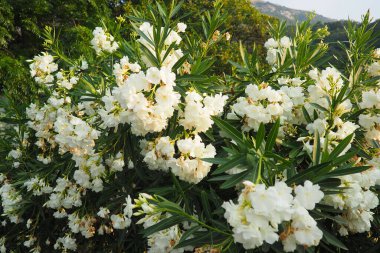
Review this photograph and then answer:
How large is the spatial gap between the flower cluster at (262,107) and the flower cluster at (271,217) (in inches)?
21.7

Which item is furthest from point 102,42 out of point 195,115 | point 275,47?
point 195,115

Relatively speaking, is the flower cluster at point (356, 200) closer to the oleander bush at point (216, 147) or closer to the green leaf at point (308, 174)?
the oleander bush at point (216, 147)

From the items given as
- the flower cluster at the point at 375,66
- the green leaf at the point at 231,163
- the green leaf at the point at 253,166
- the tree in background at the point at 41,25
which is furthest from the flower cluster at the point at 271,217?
the tree in background at the point at 41,25

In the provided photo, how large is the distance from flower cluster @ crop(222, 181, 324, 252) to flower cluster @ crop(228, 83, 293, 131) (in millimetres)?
551

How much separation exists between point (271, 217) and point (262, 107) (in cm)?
72

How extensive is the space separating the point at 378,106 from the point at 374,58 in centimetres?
61

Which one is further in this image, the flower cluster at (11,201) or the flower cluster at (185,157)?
the flower cluster at (11,201)

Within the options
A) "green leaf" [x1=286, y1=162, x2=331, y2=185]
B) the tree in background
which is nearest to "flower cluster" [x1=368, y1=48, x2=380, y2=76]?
"green leaf" [x1=286, y1=162, x2=331, y2=185]

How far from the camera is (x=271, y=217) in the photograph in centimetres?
107

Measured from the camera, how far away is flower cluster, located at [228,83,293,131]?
1.65 meters

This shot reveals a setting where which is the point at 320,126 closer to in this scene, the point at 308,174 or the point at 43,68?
the point at 308,174

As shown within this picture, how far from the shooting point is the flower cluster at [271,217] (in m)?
1.06

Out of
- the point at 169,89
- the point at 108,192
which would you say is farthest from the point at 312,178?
the point at 108,192

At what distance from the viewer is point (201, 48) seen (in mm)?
2338
